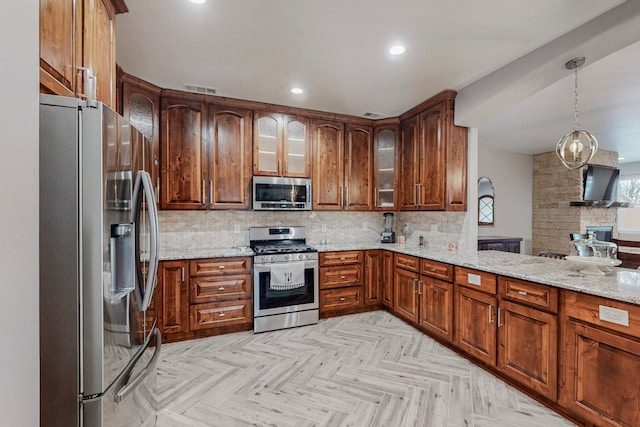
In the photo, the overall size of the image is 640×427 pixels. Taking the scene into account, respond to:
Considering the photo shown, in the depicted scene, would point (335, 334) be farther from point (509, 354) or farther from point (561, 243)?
point (561, 243)

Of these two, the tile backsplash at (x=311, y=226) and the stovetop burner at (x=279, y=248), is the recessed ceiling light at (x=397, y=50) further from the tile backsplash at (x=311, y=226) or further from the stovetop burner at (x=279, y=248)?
the stovetop burner at (x=279, y=248)

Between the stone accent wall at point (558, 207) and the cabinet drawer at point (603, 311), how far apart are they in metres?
5.19

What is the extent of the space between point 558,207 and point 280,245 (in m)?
5.99

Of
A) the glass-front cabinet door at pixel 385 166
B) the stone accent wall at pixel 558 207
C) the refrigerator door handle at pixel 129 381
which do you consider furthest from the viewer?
the stone accent wall at pixel 558 207

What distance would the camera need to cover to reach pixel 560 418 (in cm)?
197

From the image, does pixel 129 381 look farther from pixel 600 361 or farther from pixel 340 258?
pixel 340 258

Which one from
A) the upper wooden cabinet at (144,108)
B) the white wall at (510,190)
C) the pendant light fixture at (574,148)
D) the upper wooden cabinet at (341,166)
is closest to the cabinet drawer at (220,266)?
the upper wooden cabinet at (144,108)

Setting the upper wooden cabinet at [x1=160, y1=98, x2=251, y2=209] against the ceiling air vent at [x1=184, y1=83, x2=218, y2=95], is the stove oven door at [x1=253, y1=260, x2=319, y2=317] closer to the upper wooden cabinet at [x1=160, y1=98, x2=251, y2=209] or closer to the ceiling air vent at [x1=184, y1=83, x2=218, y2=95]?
the upper wooden cabinet at [x1=160, y1=98, x2=251, y2=209]

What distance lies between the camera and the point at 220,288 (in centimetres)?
328

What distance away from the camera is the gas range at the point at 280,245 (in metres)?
3.47

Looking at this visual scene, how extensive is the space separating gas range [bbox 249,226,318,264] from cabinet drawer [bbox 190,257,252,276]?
14 centimetres

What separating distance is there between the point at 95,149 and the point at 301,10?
63.6 inches

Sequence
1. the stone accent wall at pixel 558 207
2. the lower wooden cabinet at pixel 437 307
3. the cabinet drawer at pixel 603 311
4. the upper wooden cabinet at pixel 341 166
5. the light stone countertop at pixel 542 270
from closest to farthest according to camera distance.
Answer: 1. the cabinet drawer at pixel 603 311
2. the light stone countertop at pixel 542 270
3. the lower wooden cabinet at pixel 437 307
4. the upper wooden cabinet at pixel 341 166
5. the stone accent wall at pixel 558 207

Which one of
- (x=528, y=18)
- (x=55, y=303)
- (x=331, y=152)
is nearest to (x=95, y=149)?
(x=55, y=303)
